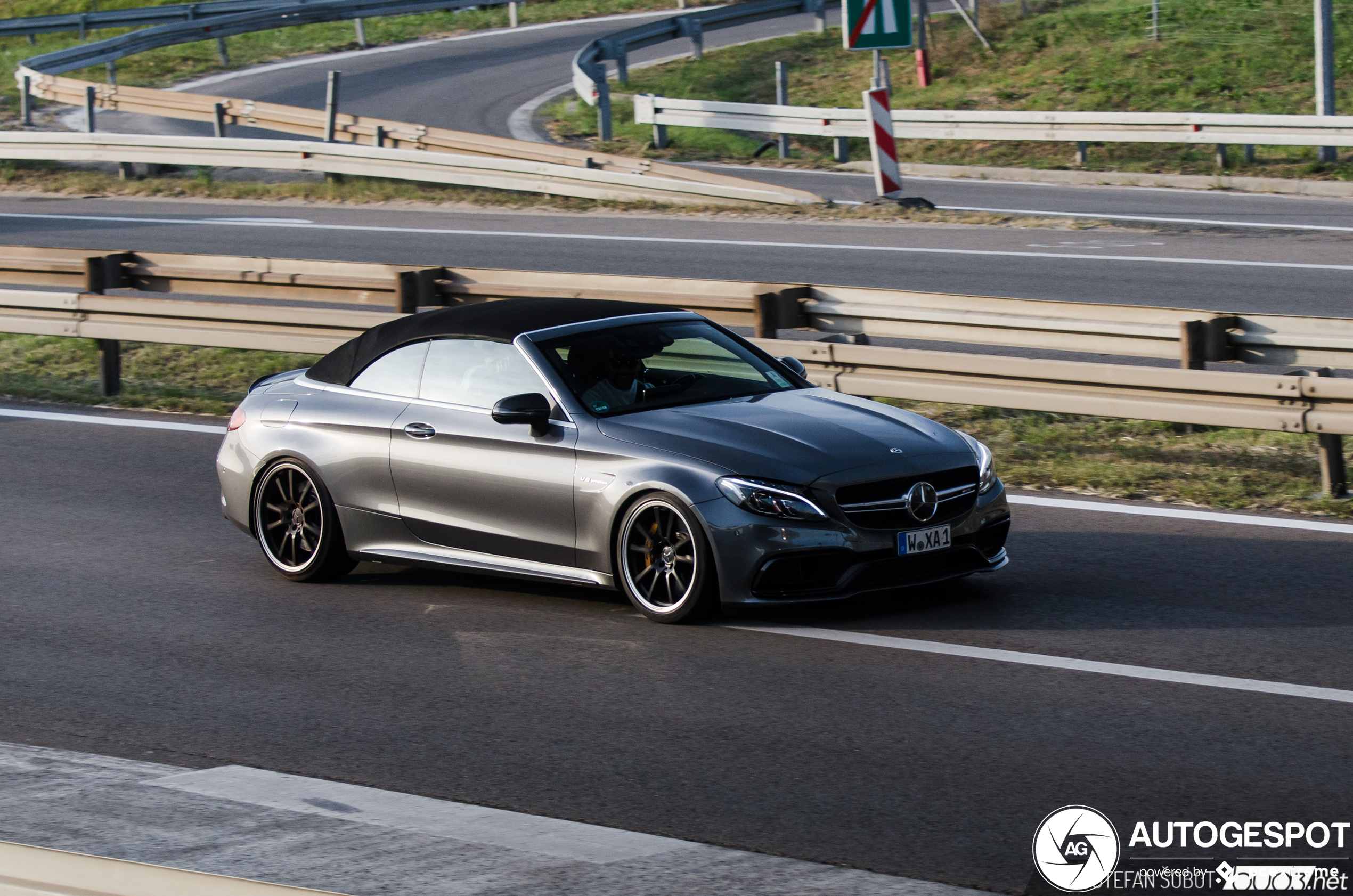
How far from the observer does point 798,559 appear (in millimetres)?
7359

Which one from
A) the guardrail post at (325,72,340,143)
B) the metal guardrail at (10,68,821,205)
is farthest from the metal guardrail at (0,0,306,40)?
the guardrail post at (325,72,340,143)

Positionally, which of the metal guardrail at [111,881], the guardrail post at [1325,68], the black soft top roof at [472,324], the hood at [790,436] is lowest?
the metal guardrail at [111,881]

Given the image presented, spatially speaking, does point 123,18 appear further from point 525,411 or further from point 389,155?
point 525,411

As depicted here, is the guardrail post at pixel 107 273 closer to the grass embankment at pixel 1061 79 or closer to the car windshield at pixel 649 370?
the car windshield at pixel 649 370

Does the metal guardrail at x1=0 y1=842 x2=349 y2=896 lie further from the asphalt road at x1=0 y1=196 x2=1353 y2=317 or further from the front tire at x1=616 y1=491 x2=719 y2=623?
the asphalt road at x1=0 y1=196 x2=1353 y2=317

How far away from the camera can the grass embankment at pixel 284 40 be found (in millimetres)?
38062

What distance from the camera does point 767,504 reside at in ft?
24.1

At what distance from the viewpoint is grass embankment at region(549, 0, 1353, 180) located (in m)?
26.2

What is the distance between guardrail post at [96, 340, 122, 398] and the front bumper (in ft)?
26.1

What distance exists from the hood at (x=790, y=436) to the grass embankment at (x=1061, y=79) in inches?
668

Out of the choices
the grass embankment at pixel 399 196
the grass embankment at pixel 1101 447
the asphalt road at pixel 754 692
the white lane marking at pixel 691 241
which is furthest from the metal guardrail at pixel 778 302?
the grass embankment at pixel 399 196

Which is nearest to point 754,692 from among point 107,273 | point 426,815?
point 426,815

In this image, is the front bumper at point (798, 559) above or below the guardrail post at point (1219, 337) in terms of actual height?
below

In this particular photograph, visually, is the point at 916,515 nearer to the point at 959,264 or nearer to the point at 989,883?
the point at 989,883
